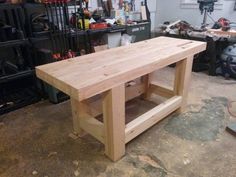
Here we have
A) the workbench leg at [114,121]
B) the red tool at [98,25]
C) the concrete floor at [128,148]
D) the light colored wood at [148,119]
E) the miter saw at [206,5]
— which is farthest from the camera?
the miter saw at [206,5]

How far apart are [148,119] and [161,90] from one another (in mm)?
667

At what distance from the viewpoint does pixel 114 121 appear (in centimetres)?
146

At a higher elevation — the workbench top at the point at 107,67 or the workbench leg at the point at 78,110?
the workbench top at the point at 107,67

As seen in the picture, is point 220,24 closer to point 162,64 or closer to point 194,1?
point 194,1

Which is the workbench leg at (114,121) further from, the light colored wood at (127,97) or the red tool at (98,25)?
the red tool at (98,25)

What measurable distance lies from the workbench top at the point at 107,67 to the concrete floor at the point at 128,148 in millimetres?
646

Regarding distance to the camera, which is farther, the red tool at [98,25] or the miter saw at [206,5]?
the miter saw at [206,5]

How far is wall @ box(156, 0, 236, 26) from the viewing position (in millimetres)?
3416

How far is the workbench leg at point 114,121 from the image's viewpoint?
54.8 inches

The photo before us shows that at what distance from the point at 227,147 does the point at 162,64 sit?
873mm

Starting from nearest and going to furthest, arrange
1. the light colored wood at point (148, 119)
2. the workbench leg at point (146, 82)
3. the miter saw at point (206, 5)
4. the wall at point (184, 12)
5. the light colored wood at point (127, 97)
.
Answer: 1. the light colored wood at point (148, 119)
2. the light colored wood at point (127, 97)
3. the workbench leg at point (146, 82)
4. the miter saw at point (206, 5)
5. the wall at point (184, 12)

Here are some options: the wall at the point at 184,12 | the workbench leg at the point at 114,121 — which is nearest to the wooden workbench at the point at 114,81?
the workbench leg at the point at 114,121

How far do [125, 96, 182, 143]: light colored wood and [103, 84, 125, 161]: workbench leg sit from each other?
9 centimetres

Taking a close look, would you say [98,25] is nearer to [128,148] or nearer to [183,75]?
[183,75]
